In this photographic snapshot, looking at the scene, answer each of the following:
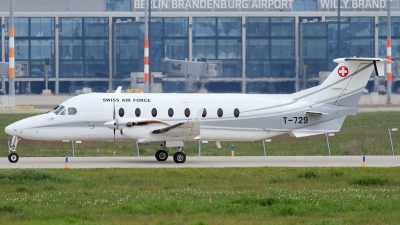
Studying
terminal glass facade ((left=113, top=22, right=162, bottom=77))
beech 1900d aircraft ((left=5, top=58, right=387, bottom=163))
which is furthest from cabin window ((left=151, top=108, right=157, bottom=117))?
terminal glass facade ((left=113, top=22, right=162, bottom=77))

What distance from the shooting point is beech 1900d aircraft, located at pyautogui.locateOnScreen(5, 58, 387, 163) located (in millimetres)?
32094

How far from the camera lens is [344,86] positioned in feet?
112

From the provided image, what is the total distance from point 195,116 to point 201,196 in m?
11.5

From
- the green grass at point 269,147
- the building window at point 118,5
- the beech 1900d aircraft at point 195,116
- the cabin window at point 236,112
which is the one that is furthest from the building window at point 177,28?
the cabin window at point 236,112

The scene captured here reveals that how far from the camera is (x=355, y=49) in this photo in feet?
401

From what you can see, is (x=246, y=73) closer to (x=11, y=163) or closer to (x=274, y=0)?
(x=274, y=0)

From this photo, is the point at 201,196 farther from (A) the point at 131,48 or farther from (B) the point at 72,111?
(A) the point at 131,48

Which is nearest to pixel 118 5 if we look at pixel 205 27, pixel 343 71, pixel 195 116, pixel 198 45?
pixel 205 27

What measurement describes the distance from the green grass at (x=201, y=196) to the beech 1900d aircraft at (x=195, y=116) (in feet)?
11.7

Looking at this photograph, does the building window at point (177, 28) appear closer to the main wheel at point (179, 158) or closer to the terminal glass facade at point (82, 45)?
the terminal glass facade at point (82, 45)

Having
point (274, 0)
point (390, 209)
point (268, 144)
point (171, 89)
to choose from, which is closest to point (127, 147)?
point (268, 144)

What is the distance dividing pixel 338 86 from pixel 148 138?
29.3 feet

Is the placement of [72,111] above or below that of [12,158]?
above

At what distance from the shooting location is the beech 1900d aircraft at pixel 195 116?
32094 mm
